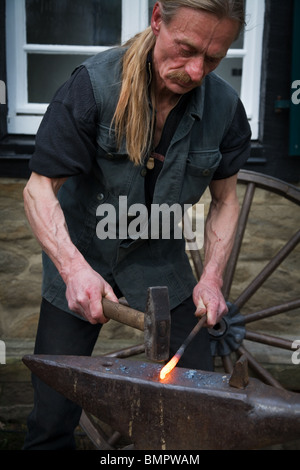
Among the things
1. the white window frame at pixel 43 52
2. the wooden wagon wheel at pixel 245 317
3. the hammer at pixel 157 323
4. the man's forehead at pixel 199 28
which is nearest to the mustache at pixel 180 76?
the man's forehead at pixel 199 28

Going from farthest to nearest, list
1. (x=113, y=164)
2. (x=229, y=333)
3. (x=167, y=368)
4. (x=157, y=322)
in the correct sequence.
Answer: (x=229, y=333) < (x=113, y=164) < (x=167, y=368) < (x=157, y=322)

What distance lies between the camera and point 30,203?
2139 mm

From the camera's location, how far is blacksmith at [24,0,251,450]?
1992 mm

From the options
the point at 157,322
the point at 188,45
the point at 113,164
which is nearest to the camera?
the point at 157,322

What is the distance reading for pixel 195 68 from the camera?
1.99 meters

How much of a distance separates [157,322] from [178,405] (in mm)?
245

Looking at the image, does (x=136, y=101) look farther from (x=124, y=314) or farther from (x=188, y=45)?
(x=124, y=314)

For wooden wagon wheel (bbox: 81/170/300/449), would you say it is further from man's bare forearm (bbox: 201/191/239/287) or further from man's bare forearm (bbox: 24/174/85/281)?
man's bare forearm (bbox: 24/174/85/281)

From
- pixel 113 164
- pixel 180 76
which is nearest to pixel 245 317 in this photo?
pixel 113 164

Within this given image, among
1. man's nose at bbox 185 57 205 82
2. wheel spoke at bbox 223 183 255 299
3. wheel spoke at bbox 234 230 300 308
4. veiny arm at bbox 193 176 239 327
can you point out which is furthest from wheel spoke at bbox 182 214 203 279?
man's nose at bbox 185 57 205 82

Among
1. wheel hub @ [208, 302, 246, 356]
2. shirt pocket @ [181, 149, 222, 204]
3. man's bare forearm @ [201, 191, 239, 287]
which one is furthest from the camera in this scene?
wheel hub @ [208, 302, 246, 356]

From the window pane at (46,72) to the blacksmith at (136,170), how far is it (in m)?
1.60

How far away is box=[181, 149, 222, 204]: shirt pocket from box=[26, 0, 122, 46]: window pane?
169 cm

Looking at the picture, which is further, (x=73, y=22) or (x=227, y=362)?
(x=73, y=22)
